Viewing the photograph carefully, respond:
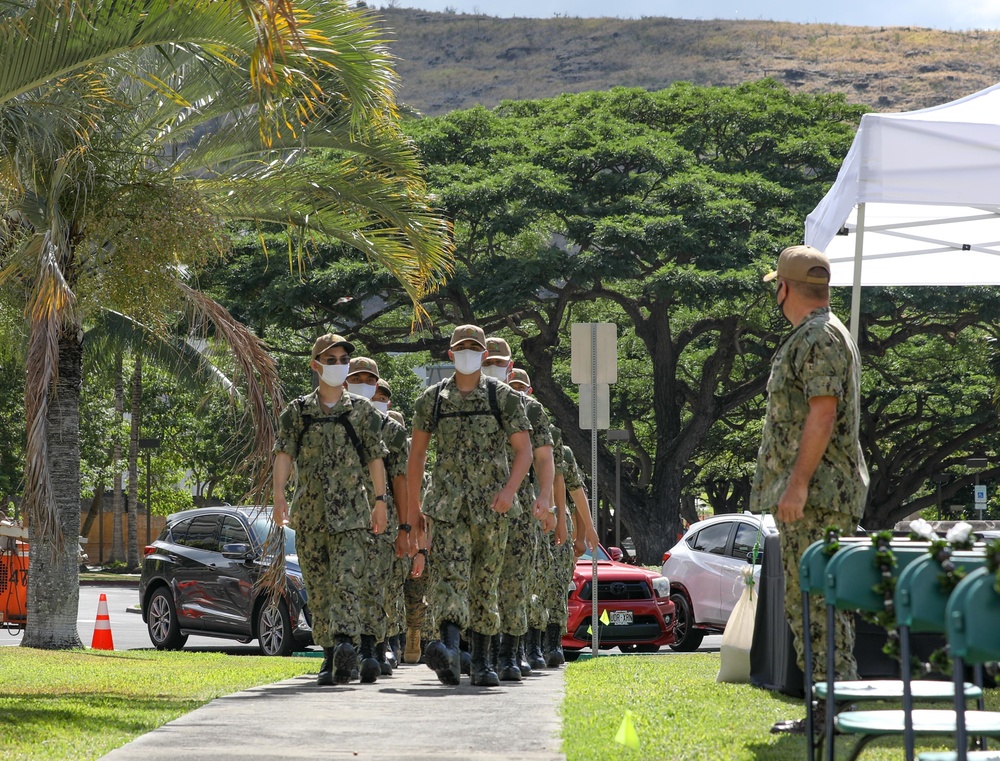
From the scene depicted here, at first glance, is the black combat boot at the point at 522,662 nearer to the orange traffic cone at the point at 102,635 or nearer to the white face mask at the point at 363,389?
the white face mask at the point at 363,389

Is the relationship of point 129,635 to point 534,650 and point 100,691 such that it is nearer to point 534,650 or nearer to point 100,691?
point 534,650

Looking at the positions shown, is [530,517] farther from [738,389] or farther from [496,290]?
[738,389]

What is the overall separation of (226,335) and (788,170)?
62.3 ft

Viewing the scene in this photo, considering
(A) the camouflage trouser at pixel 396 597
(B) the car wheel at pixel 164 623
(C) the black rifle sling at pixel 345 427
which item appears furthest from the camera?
(B) the car wheel at pixel 164 623

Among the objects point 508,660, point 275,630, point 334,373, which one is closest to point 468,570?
point 508,660

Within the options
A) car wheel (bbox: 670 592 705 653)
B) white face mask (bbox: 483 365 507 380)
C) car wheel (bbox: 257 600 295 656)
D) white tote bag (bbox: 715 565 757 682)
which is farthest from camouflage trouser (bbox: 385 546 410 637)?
car wheel (bbox: 670 592 705 653)

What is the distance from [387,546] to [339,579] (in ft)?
2.05

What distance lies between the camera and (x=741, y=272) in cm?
2653

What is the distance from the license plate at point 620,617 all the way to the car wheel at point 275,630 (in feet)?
11.2

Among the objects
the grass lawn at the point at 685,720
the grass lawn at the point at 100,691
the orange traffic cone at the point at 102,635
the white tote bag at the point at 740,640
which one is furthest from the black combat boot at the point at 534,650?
the orange traffic cone at the point at 102,635

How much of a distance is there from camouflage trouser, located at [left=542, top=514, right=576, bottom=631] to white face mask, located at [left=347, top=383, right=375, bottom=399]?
187 centimetres

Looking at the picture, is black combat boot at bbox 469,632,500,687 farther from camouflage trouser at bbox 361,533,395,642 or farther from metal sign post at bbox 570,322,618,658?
metal sign post at bbox 570,322,618,658

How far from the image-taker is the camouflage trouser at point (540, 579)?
11.1m

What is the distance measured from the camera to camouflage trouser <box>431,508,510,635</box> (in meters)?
8.88
